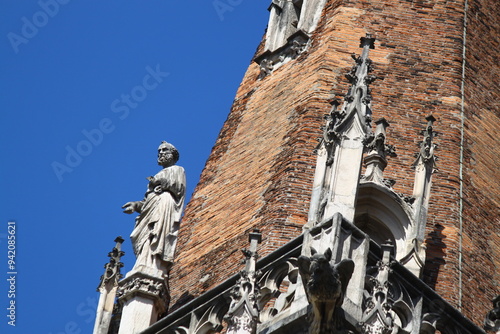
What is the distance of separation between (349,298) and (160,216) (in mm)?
3059

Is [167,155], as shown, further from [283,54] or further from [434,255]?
[283,54]

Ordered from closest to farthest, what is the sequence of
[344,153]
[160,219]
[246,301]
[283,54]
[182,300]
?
[246,301] → [344,153] → [160,219] → [182,300] → [283,54]

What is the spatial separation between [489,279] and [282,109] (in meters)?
3.52

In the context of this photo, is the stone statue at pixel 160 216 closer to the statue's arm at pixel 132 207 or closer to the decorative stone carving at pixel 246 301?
the statue's arm at pixel 132 207

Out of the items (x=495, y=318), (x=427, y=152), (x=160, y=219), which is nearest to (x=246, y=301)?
(x=495, y=318)

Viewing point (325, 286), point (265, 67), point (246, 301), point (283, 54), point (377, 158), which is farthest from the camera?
point (265, 67)

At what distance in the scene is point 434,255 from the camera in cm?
2117

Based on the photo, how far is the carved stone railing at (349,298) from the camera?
684 inches

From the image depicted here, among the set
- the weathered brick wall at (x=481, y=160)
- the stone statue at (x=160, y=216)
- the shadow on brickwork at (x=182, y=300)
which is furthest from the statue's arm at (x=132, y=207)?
the weathered brick wall at (x=481, y=160)

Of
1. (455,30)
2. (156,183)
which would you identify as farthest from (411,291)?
(455,30)

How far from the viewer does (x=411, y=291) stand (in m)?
18.1

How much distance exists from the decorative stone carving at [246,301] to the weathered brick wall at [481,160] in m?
3.53

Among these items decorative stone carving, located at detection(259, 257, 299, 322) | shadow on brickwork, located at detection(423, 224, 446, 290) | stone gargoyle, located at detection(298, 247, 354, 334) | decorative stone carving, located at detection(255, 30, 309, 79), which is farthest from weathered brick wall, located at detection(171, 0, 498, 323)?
stone gargoyle, located at detection(298, 247, 354, 334)

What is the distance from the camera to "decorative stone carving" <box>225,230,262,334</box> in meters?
17.4
